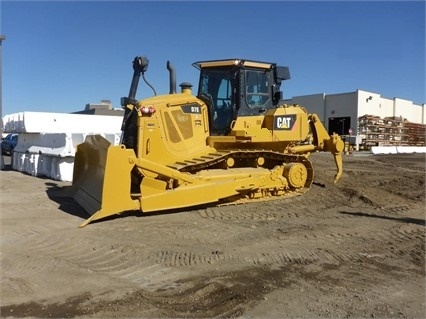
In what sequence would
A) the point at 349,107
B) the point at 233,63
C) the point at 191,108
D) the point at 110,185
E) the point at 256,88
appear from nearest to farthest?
the point at 110,185 < the point at 191,108 < the point at 233,63 < the point at 256,88 < the point at 349,107

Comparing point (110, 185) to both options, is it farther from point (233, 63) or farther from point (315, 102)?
point (315, 102)

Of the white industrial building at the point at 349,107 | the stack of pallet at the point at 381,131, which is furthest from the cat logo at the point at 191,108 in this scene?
the white industrial building at the point at 349,107

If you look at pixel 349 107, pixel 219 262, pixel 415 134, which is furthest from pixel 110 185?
pixel 415 134

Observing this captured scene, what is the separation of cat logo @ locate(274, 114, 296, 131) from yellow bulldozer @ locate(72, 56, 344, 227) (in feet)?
0.08

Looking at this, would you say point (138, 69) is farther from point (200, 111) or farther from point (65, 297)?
point (65, 297)

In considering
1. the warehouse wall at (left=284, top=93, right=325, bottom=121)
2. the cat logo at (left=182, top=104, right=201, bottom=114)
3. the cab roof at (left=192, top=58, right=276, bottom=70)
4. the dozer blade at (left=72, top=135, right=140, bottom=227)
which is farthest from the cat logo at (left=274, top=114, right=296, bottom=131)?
the warehouse wall at (left=284, top=93, right=325, bottom=121)

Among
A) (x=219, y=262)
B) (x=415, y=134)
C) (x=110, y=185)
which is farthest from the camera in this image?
(x=415, y=134)

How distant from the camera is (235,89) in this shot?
9766 millimetres

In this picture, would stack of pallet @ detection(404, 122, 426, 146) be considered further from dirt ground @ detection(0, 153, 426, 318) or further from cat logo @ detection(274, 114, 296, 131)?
dirt ground @ detection(0, 153, 426, 318)

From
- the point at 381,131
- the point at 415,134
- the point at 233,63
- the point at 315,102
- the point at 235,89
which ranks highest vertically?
the point at 315,102

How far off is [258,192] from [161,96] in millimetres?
3092

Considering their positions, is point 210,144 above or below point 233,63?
below

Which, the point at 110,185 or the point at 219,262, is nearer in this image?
the point at 219,262

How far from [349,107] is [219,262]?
44233mm
